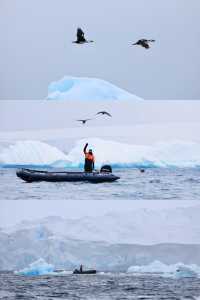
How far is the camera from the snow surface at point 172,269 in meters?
3.66

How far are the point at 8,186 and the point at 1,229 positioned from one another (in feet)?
0.66

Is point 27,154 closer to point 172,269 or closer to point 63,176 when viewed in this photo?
point 63,176

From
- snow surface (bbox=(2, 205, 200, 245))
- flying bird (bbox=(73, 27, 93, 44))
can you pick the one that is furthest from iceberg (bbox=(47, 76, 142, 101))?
snow surface (bbox=(2, 205, 200, 245))

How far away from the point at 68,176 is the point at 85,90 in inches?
16.1

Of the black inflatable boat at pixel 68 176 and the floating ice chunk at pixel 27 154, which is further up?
the floating ice chunk at pixel 27 154

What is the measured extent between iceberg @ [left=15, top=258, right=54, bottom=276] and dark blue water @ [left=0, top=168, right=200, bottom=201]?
30 cm

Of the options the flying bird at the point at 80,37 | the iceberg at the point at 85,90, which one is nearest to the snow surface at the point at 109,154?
the iceberg at the point at 85,90

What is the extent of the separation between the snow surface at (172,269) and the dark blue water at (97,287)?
0.03 metres

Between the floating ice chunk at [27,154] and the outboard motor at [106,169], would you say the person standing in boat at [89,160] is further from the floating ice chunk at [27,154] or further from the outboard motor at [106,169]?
the floating ice chunk at [27,154]

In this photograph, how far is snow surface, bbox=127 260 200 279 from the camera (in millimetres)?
3660

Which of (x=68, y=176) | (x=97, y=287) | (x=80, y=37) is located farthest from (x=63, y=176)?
(x=80, y=37)

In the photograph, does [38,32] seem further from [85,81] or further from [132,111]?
[132,111]

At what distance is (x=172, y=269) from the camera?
366 centimetres

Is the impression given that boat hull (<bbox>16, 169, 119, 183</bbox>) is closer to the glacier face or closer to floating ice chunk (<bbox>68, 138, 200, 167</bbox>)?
floating ice chunk (<bbox>68, 138, 200, 167</bbox>)
